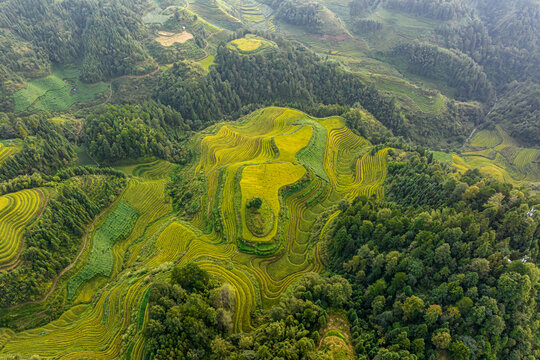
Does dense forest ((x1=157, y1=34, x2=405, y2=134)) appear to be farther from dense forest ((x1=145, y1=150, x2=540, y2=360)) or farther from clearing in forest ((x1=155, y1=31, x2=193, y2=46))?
dense forest ((x1=145, y1=150, x2=540, y2=360))

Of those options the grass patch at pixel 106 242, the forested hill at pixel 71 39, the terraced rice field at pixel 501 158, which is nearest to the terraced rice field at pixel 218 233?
the grass patch at pixel 106 242

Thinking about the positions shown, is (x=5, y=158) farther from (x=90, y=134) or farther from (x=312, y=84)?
(x=312, y=84)

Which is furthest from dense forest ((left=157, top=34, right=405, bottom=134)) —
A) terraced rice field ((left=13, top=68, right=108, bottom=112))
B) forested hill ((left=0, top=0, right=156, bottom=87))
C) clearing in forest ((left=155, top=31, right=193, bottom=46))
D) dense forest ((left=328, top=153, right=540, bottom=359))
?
dense forest ((left=328, top=153, right=540, bottom=359))

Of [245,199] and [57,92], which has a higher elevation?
[245,199]

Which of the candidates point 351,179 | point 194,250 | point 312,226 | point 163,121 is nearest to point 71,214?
point 194,250

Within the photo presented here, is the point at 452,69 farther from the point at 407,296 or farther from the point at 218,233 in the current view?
the point at 218,233

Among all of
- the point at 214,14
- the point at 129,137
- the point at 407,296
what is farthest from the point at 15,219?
the point at 214,14
